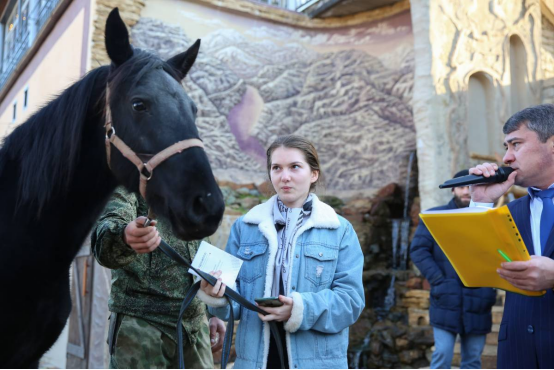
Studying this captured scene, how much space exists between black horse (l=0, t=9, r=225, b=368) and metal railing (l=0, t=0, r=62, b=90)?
4584 mm

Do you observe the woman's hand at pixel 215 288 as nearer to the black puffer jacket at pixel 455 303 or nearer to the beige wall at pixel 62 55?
the black puffer jacket at pixel 455 303

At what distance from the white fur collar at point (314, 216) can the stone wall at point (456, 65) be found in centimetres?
608

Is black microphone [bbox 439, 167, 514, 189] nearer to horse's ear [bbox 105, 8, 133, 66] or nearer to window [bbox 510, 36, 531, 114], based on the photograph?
horse's ear [bbox 105, 8, 133, 66]

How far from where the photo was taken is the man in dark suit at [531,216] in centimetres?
187

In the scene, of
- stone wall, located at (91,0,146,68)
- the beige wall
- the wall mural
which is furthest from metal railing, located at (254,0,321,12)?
the beige wall

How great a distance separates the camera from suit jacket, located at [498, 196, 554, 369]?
183 cm

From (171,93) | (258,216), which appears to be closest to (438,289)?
(258,216)

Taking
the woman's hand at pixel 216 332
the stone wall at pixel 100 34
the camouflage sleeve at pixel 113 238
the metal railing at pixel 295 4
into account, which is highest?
the metal railing at pixel 295 4

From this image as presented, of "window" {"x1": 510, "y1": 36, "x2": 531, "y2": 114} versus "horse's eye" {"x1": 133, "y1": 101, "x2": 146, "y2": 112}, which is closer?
"horse's eye" {"x1": 133, "y1": 101, "x2": 146, "y2": 112}

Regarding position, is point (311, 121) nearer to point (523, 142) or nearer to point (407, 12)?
point (407, 12)

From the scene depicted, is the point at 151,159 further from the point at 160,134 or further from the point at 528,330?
the point at 528,330

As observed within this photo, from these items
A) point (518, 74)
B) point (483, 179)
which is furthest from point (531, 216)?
point (518, 74)

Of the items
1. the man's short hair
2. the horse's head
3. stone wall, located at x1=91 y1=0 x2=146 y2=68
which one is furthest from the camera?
stone wall, located at x1=91 y1=0 x2=146 y2=68

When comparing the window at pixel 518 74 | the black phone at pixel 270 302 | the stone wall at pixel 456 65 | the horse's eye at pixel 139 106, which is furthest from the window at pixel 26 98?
the window at pixel 518 74
